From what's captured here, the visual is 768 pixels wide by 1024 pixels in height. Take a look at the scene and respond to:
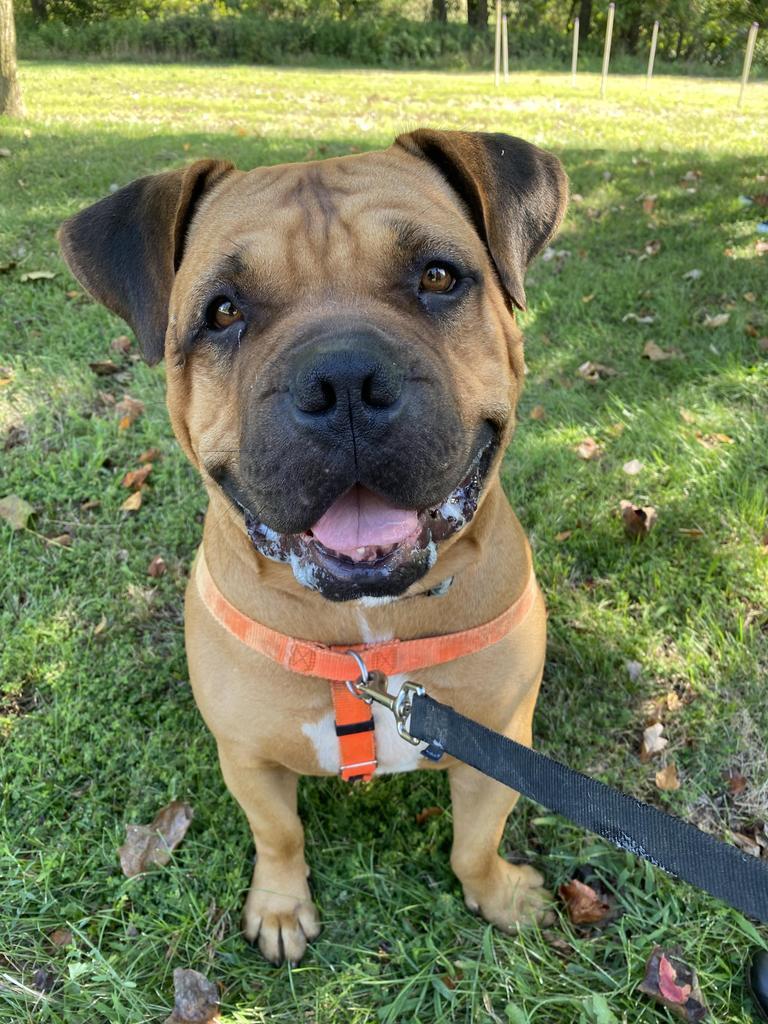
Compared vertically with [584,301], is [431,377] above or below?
above

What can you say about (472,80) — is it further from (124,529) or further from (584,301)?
(124,529)

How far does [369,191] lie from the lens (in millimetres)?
2055

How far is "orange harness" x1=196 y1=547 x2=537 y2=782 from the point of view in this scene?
1.99 metres

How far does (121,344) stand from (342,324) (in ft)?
11.9

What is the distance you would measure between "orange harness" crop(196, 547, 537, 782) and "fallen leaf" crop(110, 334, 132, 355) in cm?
327

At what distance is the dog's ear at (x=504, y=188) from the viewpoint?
2.10 m

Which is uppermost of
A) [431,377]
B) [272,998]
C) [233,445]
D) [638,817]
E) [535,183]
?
[535,183]

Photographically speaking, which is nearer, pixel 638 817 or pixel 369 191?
pixel 638 817

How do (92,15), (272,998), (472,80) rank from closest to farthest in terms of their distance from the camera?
(272,998) < (472,80) < (92,15)

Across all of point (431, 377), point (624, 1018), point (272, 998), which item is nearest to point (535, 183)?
point (431, 377)

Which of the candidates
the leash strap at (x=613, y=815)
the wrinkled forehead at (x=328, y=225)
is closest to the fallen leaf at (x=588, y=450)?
the wrinkled forehead at (x=328, y=225)

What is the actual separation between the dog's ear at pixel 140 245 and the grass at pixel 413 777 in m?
1.48

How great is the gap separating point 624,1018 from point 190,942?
4.06 ft

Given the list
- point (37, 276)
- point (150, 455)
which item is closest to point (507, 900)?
point (150, 455)
